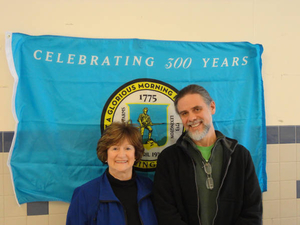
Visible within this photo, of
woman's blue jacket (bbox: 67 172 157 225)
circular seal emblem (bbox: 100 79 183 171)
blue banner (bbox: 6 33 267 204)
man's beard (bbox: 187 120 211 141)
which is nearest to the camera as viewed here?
woman's blue jacket (bbox: 67 172 157 225)

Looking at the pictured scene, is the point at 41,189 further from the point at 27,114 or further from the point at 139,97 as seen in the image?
the point at 139,97

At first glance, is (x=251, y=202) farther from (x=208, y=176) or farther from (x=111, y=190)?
(x=111, y=190)

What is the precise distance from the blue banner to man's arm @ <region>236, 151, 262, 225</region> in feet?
1.93

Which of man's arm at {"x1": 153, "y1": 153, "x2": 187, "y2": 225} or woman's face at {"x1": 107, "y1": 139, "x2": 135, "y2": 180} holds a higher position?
woman's face at {"x1": 107, "y1": 139, "x2": 135, "y2": 180}

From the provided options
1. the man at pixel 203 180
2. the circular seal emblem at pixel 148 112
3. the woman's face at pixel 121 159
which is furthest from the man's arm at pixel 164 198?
the circular seal emblem at pixel 148 112

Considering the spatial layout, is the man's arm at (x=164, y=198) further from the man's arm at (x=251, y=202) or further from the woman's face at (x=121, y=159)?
the man's arm at (x=251, y=202)

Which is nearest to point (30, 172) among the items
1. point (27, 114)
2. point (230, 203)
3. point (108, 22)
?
point (27, 114)

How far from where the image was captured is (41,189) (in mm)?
1890

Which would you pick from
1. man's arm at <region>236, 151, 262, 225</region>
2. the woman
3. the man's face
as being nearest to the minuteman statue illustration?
the woman

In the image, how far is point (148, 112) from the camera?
6.59ft

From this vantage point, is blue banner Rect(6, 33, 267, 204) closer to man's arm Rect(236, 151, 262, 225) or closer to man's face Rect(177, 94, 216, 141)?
man's face Rect(177, 94, 216, 141)

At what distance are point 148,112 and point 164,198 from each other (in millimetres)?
734

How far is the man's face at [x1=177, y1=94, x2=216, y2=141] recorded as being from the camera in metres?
1.60

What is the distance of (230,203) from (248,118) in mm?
872
